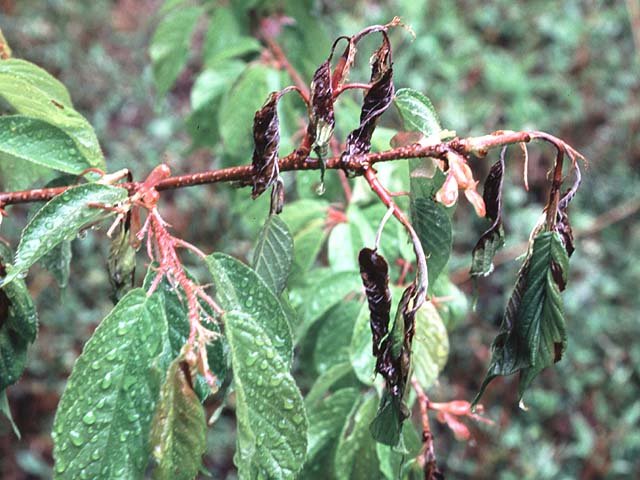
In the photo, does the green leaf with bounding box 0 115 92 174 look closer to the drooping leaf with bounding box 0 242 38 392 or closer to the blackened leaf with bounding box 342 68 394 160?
the drooping leaf with bounding box 0 242 38 392

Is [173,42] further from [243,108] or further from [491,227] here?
[491,227]

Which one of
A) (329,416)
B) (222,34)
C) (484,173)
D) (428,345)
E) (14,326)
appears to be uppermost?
(222,34)

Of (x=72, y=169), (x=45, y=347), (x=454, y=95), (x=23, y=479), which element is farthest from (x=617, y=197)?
(x=72, y=169)

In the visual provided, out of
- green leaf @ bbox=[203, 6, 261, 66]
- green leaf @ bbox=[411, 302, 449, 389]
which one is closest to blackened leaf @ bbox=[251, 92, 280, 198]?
green leaf @ bbox=[411, 302, 449, 389]

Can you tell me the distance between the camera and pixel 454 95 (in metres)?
3.04

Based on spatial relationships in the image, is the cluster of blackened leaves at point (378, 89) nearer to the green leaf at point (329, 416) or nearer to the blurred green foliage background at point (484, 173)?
the green leaf at point (329, 416)

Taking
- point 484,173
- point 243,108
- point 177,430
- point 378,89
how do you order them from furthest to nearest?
point 484,173, point 243,108, point 378,89, point 177,430

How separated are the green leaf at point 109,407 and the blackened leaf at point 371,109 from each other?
8.8 inches

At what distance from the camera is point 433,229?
611 millimetres

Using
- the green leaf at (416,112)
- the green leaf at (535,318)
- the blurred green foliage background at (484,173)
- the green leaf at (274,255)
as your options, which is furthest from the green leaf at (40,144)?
the blurred green foliage background at (484,173)

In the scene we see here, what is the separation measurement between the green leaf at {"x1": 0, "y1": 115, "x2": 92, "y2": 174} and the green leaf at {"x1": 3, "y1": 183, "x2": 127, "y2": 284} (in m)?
0.09

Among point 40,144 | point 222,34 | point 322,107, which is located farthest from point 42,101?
point 222,34

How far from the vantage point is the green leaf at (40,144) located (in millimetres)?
639

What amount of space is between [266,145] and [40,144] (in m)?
0.22
